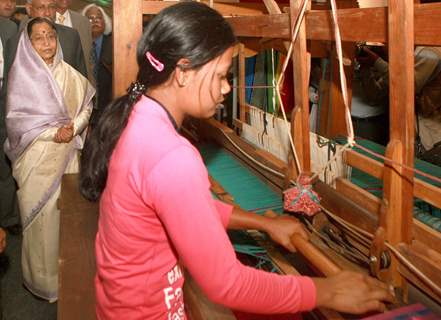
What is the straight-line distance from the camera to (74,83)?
2.47 m

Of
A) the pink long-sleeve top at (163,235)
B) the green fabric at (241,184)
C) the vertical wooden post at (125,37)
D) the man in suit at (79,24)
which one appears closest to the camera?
the pink long-sleeve top at (163,235)

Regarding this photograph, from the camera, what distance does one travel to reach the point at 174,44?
80 centimetres

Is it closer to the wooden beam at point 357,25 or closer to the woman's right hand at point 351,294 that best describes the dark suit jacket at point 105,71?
Result: the wooden beam at point 357,25

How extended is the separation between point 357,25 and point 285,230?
0.57m

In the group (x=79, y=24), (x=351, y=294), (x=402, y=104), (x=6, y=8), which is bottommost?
(x=351, y=294)

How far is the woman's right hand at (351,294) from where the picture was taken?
81cm

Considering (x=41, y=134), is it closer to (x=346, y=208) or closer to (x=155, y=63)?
(x=155, y=63)

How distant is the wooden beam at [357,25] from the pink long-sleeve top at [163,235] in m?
0.52

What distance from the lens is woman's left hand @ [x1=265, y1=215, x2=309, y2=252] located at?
1133 millimetres

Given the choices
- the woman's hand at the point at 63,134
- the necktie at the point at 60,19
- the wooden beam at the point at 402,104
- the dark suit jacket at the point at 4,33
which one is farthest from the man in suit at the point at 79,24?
the wooden beam at the point at 402,104

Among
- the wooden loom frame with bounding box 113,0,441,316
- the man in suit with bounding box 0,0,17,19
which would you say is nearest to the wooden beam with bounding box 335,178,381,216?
the wooden loom frame with bounding box 113,0,441,316

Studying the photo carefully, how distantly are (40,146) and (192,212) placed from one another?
189cm

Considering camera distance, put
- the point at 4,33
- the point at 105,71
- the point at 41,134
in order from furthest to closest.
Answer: the point at 105,71, the point at 4,33, the point at 41,134

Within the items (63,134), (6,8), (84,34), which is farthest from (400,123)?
(6,8)
